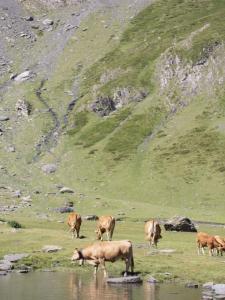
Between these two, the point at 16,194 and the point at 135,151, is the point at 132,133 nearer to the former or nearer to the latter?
the point at 135,151

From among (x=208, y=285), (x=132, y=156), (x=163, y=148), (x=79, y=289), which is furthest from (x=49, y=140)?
(x=79, y=289)

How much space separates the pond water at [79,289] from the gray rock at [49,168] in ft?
378

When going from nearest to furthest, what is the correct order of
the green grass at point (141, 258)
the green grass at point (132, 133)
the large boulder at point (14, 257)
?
the green grass at point (141, 258)
the large boulder at point (14, 257)
the green grass at point (132, 133)

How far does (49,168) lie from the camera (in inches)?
6294

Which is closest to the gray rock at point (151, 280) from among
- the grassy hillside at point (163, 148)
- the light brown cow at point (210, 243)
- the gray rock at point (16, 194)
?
the light brown cow at point (210, 243)

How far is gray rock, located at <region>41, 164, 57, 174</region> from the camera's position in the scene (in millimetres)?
158425

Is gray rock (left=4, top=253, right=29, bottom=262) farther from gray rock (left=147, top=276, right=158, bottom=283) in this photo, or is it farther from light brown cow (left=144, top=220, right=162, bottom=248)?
light brown cow (left=144, top=220, right=162, bottom=248)

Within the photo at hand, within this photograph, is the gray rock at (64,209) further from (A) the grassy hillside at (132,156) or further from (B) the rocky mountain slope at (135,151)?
(B) the rocky mountain slope at (135,151)

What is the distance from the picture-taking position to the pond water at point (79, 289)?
3659 cm

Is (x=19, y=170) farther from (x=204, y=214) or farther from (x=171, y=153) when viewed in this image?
(x=204, y=214)

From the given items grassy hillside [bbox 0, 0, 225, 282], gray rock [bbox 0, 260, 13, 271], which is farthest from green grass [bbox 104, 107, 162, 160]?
gray rock [bbox 0, 260, 13, 271]

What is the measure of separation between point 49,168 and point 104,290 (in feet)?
403

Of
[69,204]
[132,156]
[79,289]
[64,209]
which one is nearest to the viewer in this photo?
[79,289]

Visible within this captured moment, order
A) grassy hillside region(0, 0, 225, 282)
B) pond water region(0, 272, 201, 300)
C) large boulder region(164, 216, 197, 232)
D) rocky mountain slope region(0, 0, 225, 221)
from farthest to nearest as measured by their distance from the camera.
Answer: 1. rocky mountain slope region(0, 0, 225, 221)
2. grassy hillside region(0, 0, 225, 282)
3. large boulder region(164, 216, 197, 232)
4. pond water region(0, 272, 201, 300)
